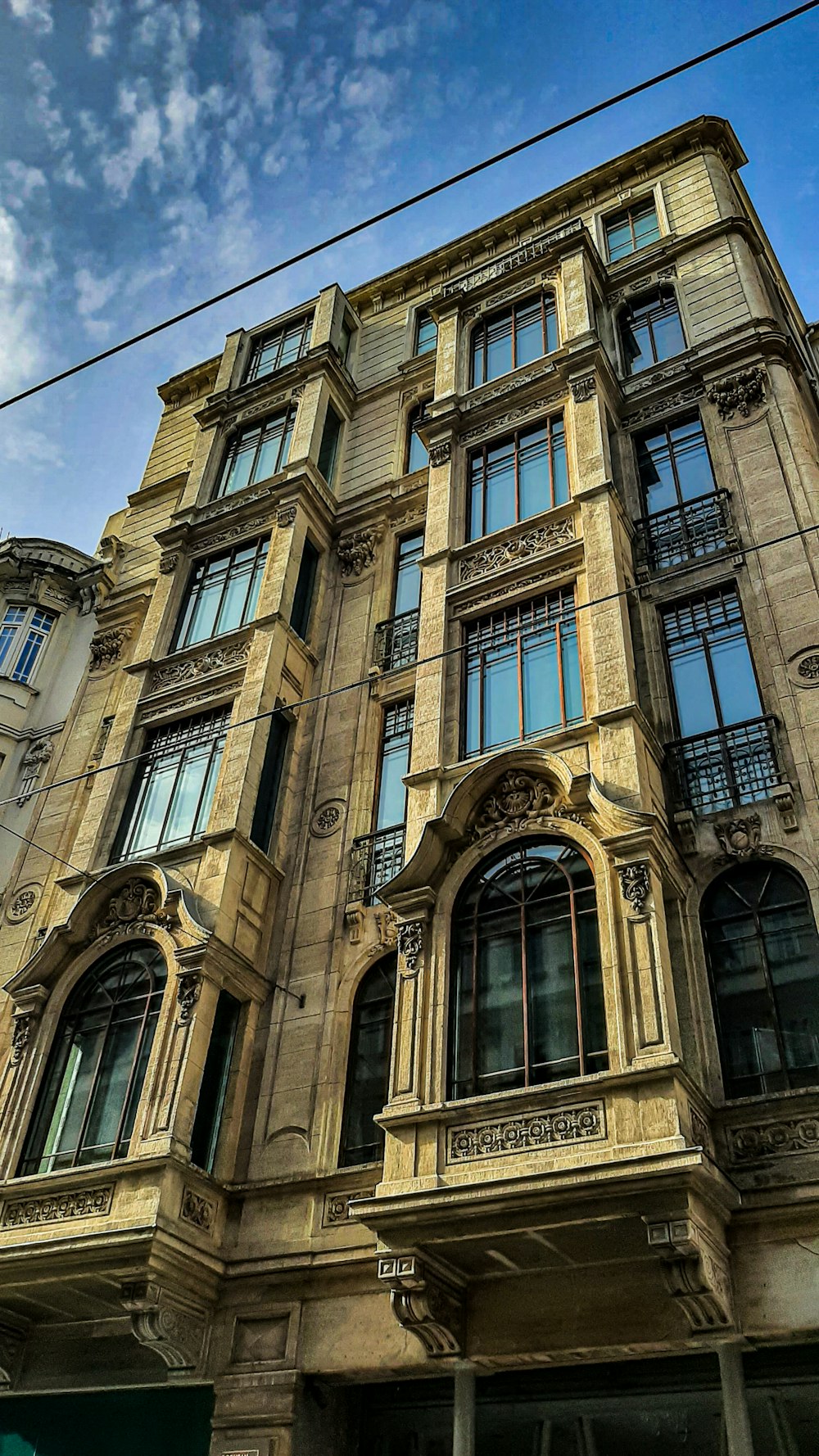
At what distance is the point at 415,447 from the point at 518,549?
7289mm

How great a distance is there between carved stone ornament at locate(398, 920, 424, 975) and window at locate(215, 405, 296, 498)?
43.5ft

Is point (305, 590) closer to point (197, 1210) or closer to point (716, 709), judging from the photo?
point (716, 709)

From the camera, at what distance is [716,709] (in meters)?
16.2

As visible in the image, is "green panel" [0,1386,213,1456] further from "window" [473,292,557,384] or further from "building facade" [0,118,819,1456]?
"window" [473,292,557,384]

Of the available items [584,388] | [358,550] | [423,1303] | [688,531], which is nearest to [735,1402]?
[423,1303]

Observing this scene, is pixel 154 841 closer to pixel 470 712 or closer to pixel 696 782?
pixel 470 712

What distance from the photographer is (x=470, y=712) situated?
17.4 meters

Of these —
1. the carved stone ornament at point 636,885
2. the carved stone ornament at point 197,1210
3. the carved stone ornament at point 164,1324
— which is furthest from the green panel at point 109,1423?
the carved stone ornament at point 636,885

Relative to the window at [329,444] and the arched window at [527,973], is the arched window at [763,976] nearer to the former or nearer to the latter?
the arched window at [527,973]

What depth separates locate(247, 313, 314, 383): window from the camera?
1126 inches

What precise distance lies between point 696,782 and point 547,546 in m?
5.26

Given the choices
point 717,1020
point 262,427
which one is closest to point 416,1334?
point 717,1020

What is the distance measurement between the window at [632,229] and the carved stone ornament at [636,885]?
55.5ft

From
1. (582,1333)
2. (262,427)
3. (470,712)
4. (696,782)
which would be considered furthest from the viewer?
(262,427)
